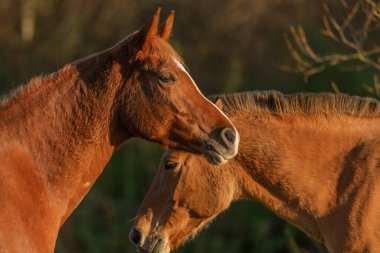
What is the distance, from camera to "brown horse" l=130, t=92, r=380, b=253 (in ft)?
22.5

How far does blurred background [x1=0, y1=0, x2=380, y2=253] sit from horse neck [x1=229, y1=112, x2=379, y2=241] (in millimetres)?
4615

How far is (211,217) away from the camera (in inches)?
291

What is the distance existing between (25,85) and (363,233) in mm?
2445

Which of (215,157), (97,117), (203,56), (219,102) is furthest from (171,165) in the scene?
(203,56)

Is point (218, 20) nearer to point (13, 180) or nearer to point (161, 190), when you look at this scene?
point (161, 190)

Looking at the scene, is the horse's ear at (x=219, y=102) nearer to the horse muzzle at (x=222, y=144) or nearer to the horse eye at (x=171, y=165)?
the horse eye at (x=171, y=165)

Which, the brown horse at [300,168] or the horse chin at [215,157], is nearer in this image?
the horse chin at [215,157]

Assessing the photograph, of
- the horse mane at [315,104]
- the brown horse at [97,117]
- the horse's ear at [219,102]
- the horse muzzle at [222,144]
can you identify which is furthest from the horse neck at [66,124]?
the horse mane at [315,104]

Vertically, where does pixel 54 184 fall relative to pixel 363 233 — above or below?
above

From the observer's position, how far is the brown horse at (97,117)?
575 cm

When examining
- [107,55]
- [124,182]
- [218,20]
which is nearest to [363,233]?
[107,55]

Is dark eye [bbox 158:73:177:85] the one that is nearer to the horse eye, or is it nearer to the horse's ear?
the horse's ear

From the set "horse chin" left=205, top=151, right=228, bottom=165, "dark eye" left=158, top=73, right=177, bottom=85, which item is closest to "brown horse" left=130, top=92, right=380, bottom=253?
"horse chin" left=205, top=151, right=228, bottom=165

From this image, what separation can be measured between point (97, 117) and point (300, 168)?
5.90ft
